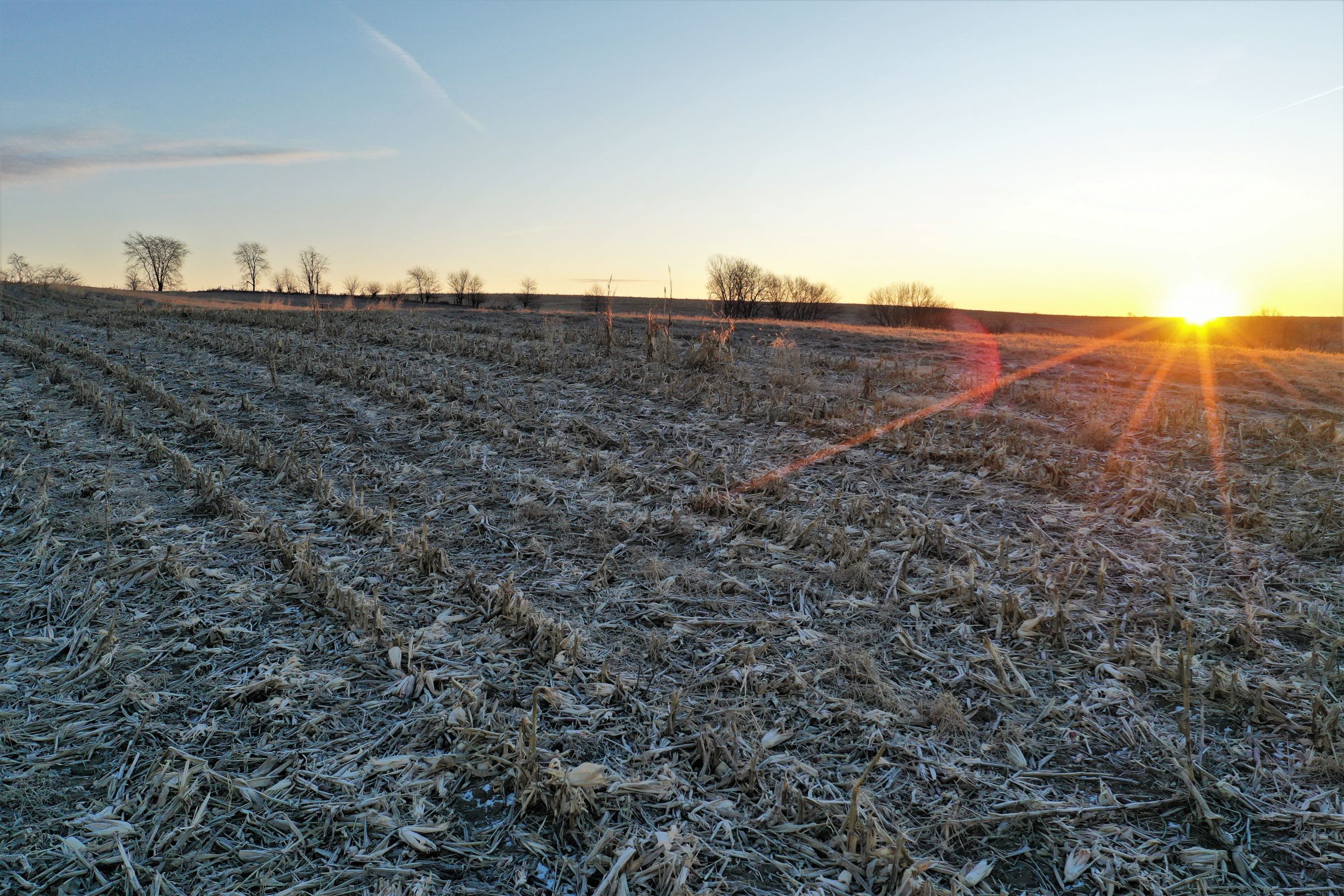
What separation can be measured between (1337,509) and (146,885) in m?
8.35

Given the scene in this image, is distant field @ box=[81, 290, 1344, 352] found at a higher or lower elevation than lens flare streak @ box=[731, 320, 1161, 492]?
higher

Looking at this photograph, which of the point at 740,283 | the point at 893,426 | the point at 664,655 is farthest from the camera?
the point at 740,283

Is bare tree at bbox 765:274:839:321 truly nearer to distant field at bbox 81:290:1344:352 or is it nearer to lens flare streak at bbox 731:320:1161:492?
distant field at bbox 81:290:1344:352

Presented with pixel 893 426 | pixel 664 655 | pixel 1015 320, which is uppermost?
pixel 1015 320

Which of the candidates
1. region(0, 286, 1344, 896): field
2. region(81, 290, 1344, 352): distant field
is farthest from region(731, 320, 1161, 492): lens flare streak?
region(81, 290, 1344, 352): distant field

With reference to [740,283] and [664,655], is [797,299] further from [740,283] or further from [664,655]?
[664,655]

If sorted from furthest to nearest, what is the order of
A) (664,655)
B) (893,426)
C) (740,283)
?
(740,283) < (893,426) < (664,655)

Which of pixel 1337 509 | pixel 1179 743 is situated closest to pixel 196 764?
pixel 1179 743

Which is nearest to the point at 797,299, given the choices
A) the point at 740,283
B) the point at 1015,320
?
the point at 740,283

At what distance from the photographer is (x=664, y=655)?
13.6 ft

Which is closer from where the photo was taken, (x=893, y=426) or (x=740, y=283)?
(x=893, y=426)

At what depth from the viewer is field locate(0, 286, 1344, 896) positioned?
2848 millimetres

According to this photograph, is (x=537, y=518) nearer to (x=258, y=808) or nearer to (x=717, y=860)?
(x=258, y=808)

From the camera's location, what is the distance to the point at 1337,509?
5.96 meters
